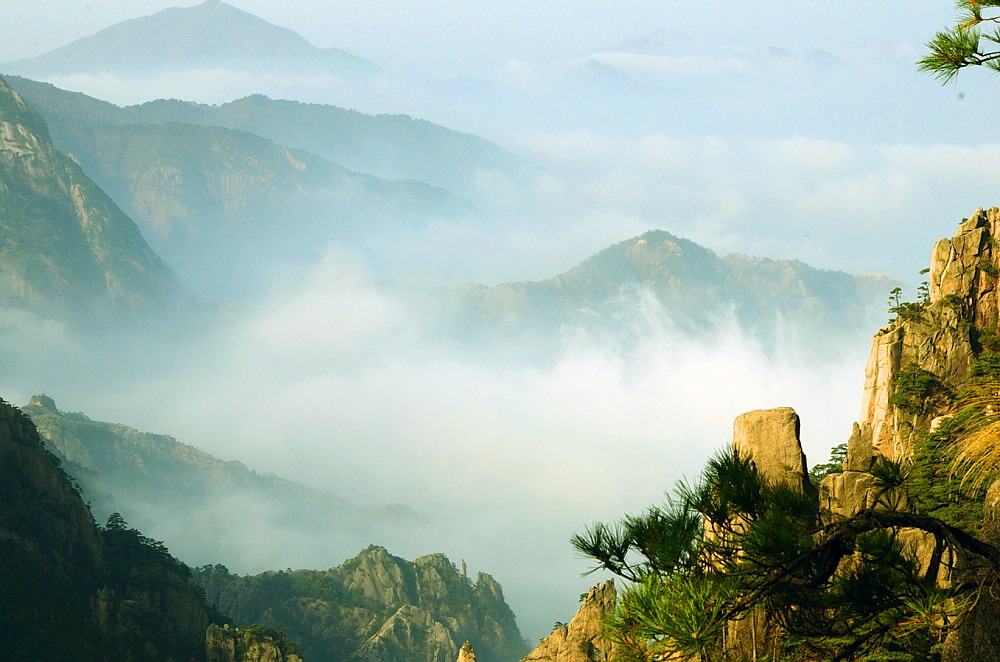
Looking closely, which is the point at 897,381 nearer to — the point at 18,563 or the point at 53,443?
the point at 18,563

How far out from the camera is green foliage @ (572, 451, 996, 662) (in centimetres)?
846

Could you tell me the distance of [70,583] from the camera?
69.1 m

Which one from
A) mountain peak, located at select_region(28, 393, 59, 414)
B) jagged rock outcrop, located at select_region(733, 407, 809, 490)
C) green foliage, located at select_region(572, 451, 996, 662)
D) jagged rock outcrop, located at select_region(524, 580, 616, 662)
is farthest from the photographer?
mountain peak, located at select_region(28, 393, 59, 414)

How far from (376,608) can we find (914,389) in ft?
263

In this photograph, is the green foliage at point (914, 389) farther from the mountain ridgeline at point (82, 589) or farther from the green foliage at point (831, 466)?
the mountain ridgeline at point (82, 589)

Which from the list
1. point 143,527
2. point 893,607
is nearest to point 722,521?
point 893,607

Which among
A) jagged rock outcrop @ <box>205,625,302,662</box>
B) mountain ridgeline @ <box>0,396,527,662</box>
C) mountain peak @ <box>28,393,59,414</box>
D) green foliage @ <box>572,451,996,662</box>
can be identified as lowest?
green foliage @ <box>572,451,996,662</box>

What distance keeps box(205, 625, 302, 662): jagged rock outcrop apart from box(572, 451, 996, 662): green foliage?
221 ft

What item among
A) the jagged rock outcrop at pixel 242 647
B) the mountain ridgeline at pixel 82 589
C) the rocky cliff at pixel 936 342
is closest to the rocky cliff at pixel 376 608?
the mountain ridgeline at pixel 82 589

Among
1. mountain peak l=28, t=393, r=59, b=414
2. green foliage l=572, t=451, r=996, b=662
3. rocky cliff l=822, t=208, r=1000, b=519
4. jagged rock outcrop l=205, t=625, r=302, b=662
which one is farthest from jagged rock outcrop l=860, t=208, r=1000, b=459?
mountain peak l=28, t=393, r=59, b=414

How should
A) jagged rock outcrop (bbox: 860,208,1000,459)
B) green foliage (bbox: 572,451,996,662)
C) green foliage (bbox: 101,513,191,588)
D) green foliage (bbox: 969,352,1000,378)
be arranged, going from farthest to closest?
green foliage (bbox: 101,513,191,588)
jagged rock outcrop (bbox: 860,208,1000,459)
green foliage (bbox: 969,352,1000,378)
green foliage (bbox: 572,451,996,662)

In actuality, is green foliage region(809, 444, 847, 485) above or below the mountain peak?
below

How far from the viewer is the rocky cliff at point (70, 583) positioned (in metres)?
65.3

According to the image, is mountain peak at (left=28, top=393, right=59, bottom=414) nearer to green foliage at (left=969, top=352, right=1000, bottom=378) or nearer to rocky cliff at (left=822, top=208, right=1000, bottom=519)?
rocky cliff at (left=822, top=208, right=1000, bottom=519)
